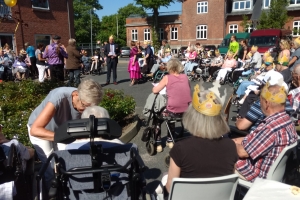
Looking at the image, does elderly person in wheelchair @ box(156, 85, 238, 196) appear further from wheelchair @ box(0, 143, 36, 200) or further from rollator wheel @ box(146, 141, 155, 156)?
rollator wheel @ box(146, 141, 155, 156)

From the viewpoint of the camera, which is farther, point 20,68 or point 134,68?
point 20,68

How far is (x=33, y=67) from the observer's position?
50.7 ft

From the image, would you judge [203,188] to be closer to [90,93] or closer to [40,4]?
[90,93]

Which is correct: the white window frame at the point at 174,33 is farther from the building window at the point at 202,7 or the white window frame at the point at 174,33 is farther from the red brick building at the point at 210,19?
the building window at the point at 202,7

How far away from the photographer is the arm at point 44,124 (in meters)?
2.95

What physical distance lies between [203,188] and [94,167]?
2.60ft

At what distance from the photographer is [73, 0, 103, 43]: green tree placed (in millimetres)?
69875

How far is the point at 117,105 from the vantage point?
6.11 m

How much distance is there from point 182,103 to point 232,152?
2.26 metres

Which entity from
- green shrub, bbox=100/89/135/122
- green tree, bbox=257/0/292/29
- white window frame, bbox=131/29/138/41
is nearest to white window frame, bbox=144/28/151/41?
white window frame, bbox=131/29/138/41

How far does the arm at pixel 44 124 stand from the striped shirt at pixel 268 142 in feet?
6.42

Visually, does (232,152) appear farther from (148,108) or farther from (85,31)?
(85,31)

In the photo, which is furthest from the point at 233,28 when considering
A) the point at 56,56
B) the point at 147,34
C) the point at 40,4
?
the point at 56,56

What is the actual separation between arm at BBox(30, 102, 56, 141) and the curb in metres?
2.45
